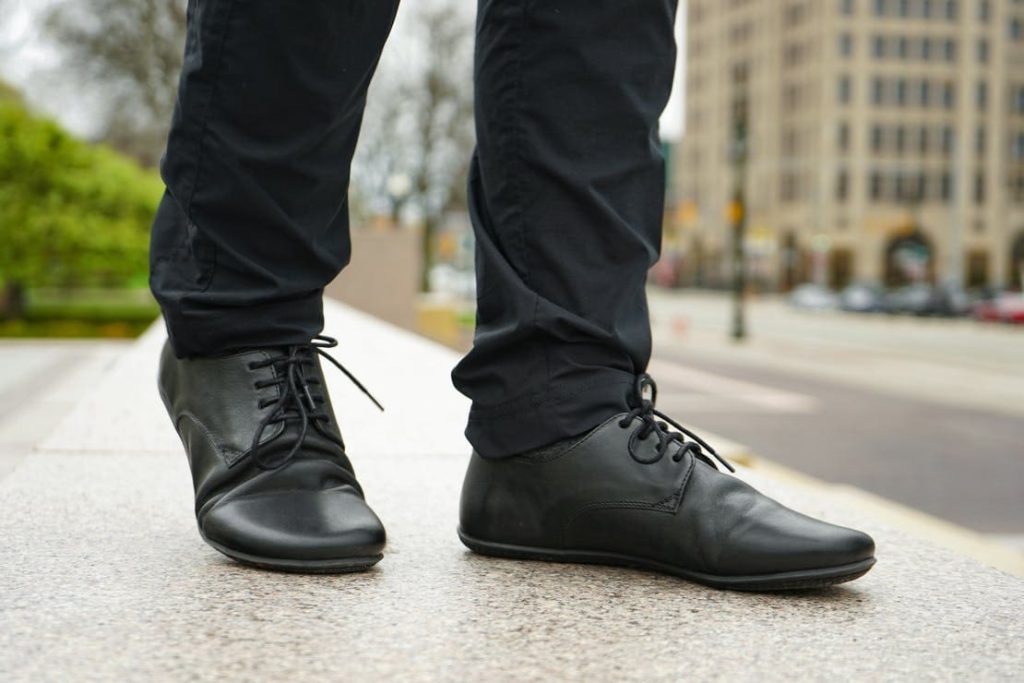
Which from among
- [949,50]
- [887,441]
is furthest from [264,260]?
[949,50]

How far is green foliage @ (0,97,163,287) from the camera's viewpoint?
2338 cm

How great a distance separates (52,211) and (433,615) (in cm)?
2470

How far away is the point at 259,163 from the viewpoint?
1374mm

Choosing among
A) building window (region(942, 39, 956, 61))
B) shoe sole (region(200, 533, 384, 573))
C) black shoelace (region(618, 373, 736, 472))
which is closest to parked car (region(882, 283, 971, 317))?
building window (region(942, 39, 956, 61))

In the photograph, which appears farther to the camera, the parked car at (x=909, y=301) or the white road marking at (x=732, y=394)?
the parked car at (x=909, y=301)

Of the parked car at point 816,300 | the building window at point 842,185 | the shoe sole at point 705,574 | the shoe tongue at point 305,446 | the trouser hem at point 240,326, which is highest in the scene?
the building window at point 842,185

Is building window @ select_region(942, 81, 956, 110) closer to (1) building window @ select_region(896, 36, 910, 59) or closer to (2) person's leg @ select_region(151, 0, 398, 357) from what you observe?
(1) building window @ select_region(896, 36, 910, 59)

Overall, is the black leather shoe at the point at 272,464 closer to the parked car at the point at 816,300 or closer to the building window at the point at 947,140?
the parked car at the point at 816,300

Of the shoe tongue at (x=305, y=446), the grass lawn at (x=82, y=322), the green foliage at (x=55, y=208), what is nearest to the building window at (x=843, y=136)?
the grass lawn at (x=82, y=322)

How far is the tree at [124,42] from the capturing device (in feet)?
82.0

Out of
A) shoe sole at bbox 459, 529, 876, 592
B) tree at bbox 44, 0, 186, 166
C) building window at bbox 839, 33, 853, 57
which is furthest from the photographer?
building window at bbox 839, 33, 853, 57

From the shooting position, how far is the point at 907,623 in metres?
1.18

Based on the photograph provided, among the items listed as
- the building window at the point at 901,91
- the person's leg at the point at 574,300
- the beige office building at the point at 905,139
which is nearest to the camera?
the person's leg at the point at 574,300

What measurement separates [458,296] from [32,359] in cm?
3254
